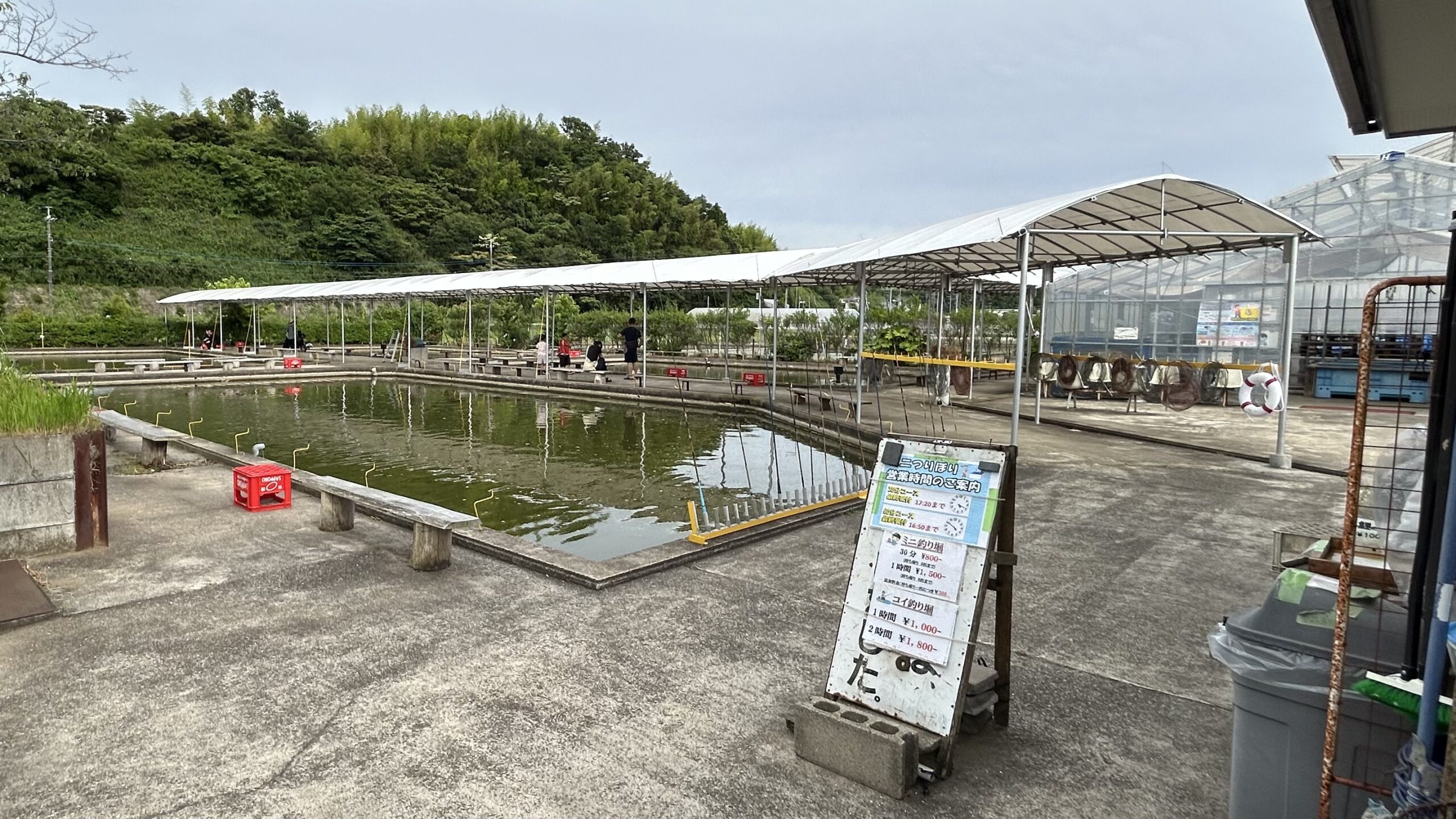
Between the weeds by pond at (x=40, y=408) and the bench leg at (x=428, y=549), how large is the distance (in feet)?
8.65

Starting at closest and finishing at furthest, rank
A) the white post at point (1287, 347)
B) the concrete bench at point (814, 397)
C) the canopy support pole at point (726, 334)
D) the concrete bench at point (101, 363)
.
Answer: the white post at point (1287, 347), the concrete bench at point (814, 397), the canopy support pole at point (726, 334), the concrete bench at point (101, 363)

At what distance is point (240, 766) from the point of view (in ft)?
9.77

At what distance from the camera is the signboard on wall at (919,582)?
290 centimetres

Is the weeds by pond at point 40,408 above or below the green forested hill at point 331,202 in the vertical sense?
below

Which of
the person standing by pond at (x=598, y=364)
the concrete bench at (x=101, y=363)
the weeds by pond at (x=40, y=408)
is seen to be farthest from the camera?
the person standing by pond at (x=598, y=364)

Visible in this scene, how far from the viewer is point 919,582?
3.02 meters

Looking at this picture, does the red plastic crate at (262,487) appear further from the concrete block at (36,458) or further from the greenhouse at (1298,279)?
the greenhouse at (1298,279)

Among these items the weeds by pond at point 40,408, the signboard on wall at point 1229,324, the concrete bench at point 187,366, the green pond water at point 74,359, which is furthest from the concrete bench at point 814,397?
the green pond water at point 74,359

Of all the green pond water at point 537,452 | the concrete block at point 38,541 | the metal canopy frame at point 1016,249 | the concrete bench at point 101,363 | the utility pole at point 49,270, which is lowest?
the green pond water at point 537,452

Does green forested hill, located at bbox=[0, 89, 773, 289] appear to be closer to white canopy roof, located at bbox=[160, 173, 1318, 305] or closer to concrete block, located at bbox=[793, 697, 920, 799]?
white canopy roof, located at bbox=[160, 173, 1318, 305]

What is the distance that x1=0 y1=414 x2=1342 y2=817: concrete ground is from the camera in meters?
2.84

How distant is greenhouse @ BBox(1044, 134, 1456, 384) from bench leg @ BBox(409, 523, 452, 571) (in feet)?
52.9

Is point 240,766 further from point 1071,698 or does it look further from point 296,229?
point 296,229

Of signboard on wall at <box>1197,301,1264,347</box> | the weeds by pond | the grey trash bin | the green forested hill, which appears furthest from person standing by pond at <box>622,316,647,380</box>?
the green forested hill
